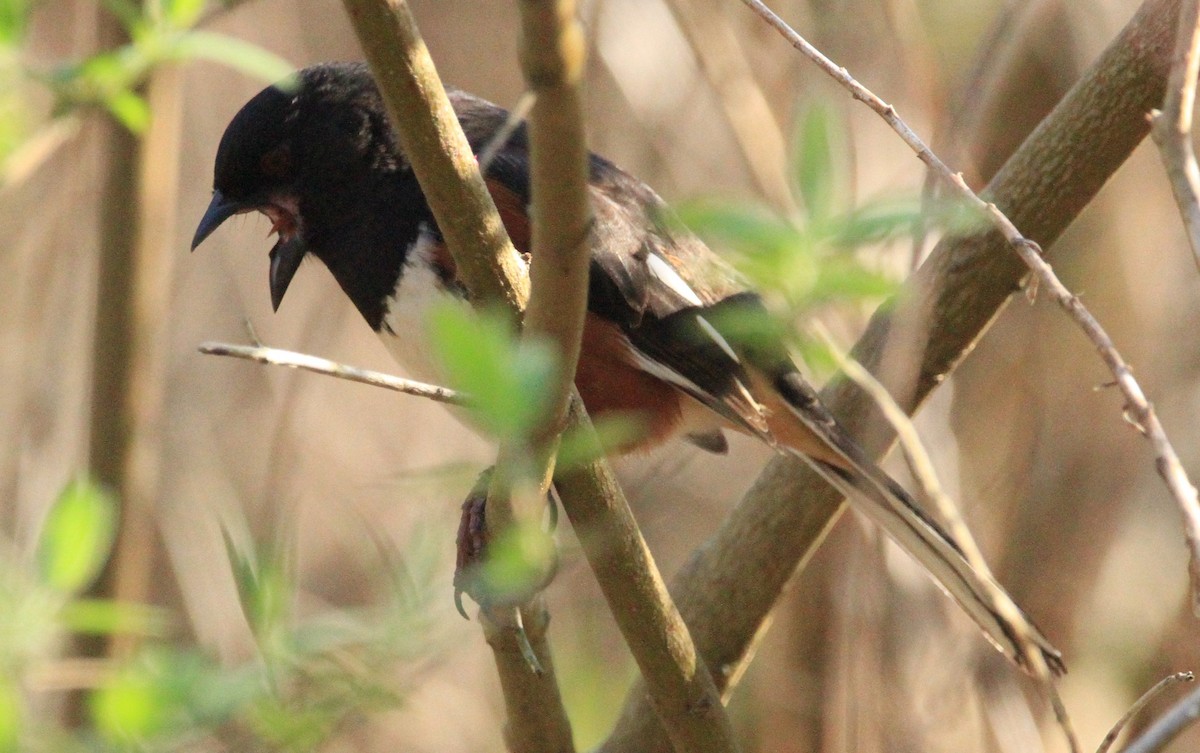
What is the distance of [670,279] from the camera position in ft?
8.30

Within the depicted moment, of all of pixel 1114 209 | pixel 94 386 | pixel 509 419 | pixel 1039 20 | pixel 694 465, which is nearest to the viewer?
pixel 509 419

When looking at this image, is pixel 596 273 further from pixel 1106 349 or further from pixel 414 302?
pixel 1106 349

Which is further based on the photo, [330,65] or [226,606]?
[226,606]

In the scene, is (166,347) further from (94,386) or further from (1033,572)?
(1033,572)

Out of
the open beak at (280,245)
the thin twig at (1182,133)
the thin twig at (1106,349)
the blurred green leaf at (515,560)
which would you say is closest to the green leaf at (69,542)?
the blurred green leaf at (515,560)

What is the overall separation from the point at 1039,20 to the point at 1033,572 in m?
1.69

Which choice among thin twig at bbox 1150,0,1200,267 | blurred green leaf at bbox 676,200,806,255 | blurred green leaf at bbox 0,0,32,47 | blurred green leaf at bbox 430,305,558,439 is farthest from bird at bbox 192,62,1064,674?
blurred green leaf at bbox 430,305,558,439

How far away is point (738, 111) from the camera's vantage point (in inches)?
128

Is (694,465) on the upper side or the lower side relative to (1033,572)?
lower

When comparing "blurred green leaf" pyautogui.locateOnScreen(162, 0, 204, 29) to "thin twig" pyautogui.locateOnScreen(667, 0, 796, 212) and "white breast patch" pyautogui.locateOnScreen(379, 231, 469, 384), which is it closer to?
"white breast patch" pyautogui.locateOnScreen(379, 231, 469, 384)

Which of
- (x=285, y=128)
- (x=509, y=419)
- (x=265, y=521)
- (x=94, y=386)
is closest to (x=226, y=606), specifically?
(x=265, y=521)

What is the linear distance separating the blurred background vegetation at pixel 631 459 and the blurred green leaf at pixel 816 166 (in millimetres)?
677

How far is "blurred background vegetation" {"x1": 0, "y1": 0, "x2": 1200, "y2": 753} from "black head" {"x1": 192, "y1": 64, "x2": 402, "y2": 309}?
333 millimetres

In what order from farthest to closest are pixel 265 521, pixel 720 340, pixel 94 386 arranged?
pixel 265 521
pixel 94 386
pixel 720 340
